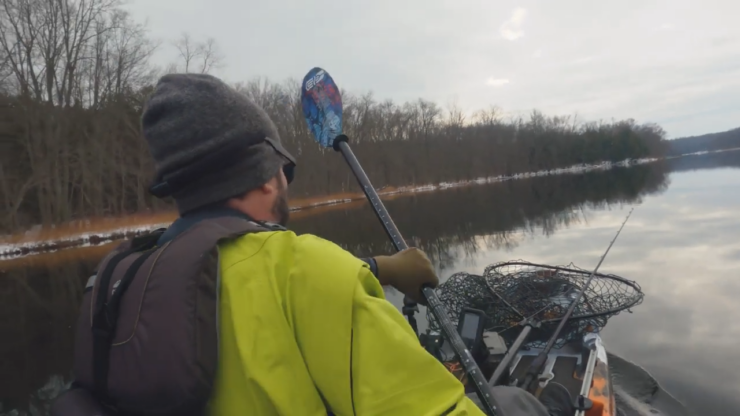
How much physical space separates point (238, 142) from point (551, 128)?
102 m

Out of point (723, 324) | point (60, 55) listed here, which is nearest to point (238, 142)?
point (723, 324)

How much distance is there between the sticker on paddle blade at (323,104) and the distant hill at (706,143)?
164m

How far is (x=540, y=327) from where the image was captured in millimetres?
4746

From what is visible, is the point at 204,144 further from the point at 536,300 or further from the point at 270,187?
the point at 536,300

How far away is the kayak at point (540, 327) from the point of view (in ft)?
13.1

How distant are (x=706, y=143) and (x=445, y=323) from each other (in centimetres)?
20933

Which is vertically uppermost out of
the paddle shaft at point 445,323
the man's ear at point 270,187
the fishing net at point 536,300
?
the man's ear at point 270,187

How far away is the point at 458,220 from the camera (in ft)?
69.3

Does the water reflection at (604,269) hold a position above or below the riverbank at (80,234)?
below

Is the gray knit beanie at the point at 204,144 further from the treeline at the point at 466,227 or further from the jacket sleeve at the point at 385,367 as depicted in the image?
the treeline at the point at 466,227

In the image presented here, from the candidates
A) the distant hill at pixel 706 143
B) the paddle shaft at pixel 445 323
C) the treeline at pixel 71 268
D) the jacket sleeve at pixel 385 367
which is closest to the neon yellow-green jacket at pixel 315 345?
the jacket sleeve at pixel 385 367

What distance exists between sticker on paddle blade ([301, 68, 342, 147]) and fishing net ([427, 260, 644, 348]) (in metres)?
2.50

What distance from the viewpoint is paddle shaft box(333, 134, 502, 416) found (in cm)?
194

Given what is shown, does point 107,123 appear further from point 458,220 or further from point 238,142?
point 238,142
